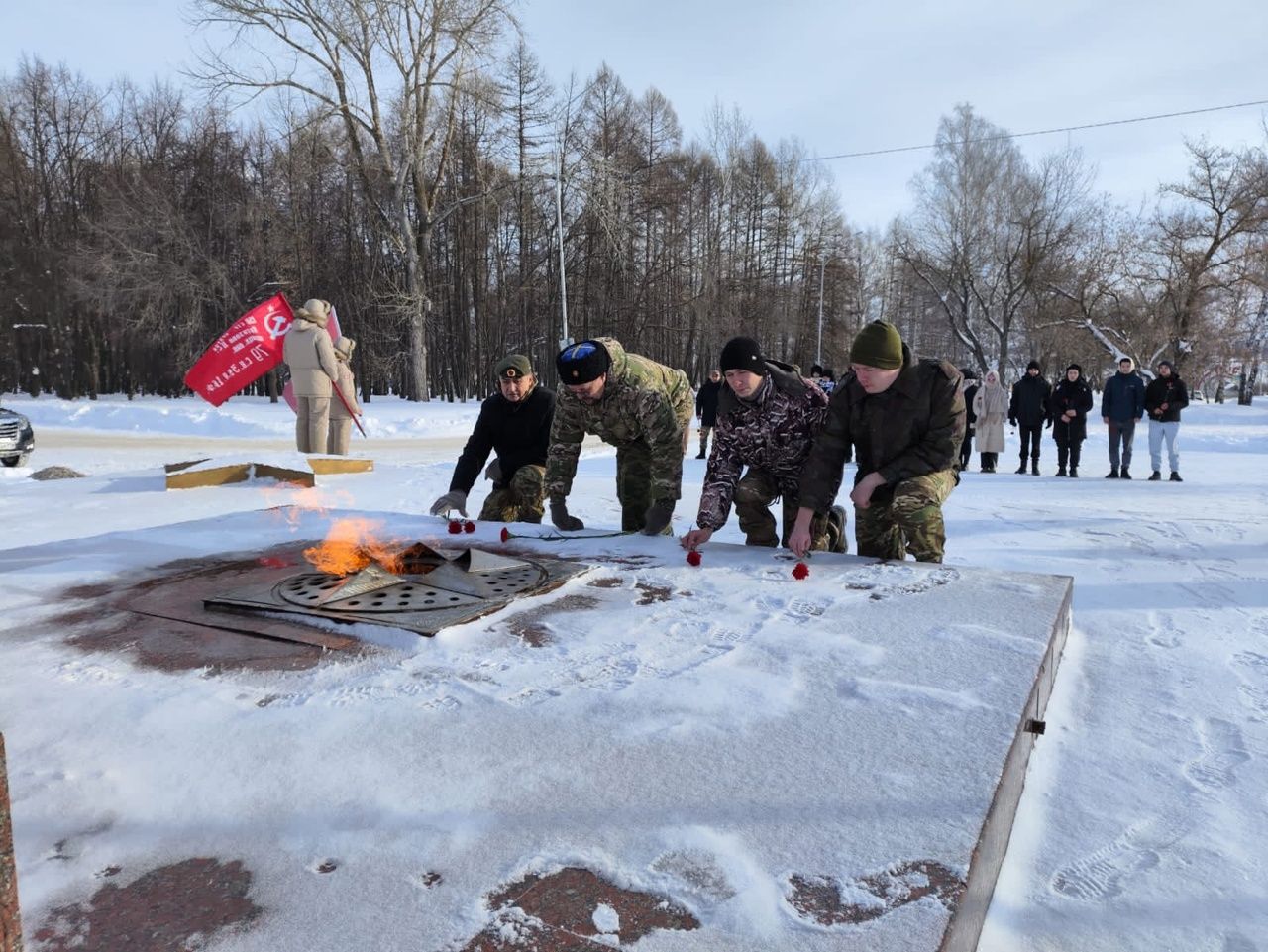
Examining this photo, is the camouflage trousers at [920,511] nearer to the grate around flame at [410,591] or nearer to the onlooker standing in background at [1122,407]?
the grate around flame at [410,591]

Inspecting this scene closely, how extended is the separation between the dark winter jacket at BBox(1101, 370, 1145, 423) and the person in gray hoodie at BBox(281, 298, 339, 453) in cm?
889

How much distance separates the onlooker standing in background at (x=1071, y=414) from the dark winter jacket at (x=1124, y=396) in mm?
340

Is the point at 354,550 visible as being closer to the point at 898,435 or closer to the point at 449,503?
the point at 449,503

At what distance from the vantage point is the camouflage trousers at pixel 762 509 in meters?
4.52

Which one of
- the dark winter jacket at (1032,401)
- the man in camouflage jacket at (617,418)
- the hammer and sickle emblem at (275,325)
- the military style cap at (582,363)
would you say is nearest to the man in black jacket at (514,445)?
the man in camouflage jacket at (617,418)

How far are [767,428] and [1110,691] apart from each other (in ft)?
6.37

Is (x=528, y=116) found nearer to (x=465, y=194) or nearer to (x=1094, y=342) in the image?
(x=465, y=194)

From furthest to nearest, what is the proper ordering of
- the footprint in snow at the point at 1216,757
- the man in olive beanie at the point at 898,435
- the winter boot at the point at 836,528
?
the winter boot at the point at 836,528
the man in olive beanie at the point at 898,435
the footprint in snow at the point at 1216,757

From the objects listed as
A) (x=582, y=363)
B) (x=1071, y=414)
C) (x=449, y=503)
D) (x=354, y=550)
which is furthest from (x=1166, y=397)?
(x=354, y=550)

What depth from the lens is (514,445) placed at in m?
5.32

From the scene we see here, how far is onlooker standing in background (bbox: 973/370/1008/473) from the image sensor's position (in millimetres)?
10812

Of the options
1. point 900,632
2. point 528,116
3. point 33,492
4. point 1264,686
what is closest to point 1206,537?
point 1264,686

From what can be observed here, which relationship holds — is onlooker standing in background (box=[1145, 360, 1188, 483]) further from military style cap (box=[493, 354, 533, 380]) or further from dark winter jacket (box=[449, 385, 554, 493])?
military style cap (box=[493, 354, 533, 380])

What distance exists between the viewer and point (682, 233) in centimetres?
3253
